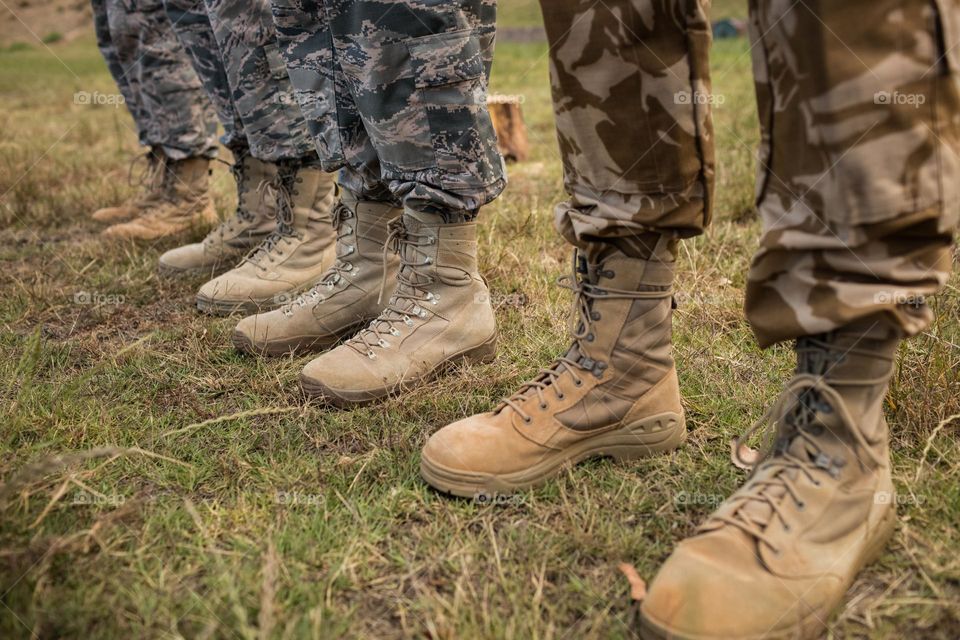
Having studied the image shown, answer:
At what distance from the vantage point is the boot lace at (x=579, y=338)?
1351 mm

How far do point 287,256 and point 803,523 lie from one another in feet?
5.81

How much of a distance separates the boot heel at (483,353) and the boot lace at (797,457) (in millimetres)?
848

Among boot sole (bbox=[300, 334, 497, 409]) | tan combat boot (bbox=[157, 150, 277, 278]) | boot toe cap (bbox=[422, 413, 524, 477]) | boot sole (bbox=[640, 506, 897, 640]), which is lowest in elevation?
boot sole (bbox=[640, 506, 897, 640])

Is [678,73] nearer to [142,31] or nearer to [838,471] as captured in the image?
[838,471]

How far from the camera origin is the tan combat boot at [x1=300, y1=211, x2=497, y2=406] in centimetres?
169

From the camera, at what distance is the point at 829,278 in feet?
3.25

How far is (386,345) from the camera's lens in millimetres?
1743

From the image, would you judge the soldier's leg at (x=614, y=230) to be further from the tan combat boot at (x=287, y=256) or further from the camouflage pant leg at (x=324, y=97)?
the tan combat boot at (x=287, y=256)

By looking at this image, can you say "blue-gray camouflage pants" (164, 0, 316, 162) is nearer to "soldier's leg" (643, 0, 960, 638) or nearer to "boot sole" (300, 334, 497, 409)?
"boot sole" (300, 334, 497, 409)

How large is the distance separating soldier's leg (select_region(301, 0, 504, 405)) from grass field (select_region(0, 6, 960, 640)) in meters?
0.10

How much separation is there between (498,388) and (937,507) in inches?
36.1

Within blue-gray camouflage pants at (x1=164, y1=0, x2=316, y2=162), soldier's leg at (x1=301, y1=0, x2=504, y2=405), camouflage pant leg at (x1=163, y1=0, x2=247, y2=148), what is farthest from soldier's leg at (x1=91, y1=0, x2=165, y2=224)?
soldier's leg at (x1=301, y1=0, x2=504, y2=405)

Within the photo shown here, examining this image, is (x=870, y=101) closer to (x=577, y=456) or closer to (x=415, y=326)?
(x=577, y=456)

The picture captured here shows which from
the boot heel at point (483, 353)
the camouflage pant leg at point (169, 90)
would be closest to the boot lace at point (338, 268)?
the boot heel at point (483, 353)
